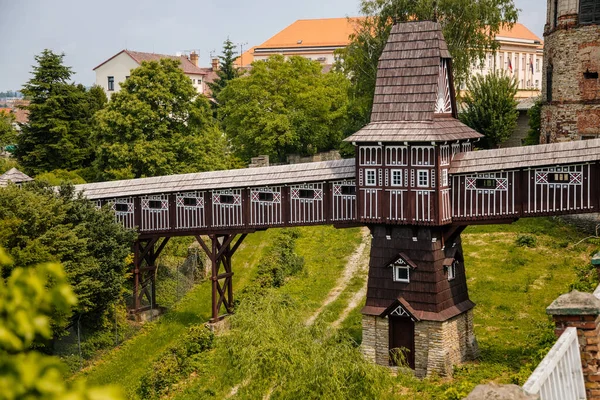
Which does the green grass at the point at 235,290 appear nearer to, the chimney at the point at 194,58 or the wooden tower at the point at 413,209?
the wooden tower at the point at 413,209

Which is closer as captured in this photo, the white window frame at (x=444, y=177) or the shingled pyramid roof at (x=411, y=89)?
the white window frame at (x=444, y=177)

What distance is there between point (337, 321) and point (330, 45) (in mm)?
69859

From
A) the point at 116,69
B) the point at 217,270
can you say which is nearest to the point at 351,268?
the point at 217,270

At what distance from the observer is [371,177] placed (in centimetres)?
2803

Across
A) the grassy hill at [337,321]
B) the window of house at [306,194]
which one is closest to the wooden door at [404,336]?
the grassy hill at [337,321]

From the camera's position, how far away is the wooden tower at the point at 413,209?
27.0 meters

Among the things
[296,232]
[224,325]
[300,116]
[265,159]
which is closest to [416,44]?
[224,325]

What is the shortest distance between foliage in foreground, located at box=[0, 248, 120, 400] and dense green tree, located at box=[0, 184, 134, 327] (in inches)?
921

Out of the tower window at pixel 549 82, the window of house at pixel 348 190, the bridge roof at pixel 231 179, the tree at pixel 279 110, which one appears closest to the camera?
the window of house at pixel 348 190

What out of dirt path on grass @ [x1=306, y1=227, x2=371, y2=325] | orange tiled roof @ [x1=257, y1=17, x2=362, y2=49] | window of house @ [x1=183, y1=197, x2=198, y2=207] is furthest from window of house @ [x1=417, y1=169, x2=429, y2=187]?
orange tiled roof @ [x1=257, y1=17, x2=362, y2=49]

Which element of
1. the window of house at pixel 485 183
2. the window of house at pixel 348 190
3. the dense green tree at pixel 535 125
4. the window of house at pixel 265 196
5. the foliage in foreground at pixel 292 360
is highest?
the dense green tree at pixel 535 125

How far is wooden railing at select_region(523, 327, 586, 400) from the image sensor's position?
868cm

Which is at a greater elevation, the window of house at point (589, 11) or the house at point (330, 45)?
the house at point (330, 45)

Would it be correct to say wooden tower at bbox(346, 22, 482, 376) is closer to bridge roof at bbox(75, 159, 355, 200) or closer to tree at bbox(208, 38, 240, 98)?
bridge roof at bbox(75, 159, 355, 200)
